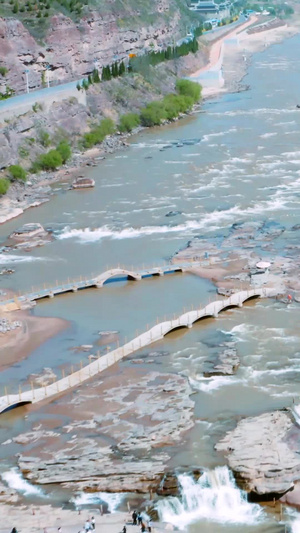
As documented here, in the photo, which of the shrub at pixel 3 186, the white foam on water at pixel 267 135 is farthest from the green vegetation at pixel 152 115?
the shrub at pixel 3 186

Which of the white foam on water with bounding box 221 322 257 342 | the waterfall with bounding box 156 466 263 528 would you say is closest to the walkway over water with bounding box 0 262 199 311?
the white foam on water with bounding box 221 322 257 342

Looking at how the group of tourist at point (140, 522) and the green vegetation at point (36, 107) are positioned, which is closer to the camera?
the group of tourist at point (140, 522)

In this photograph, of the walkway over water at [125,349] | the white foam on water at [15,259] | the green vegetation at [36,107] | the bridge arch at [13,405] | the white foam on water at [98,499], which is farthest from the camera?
the green vegetation at [36,107]

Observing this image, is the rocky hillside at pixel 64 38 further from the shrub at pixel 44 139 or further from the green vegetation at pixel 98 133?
the shrub at pixel 44 139

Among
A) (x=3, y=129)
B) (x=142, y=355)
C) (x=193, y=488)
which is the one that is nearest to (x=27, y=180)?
(x=3, y=129)

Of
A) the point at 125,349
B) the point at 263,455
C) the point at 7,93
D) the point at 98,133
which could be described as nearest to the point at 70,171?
the point at 98,133

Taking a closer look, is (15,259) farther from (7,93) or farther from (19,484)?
(7,93)

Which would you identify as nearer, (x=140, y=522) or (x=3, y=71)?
(x=140, y=522)
